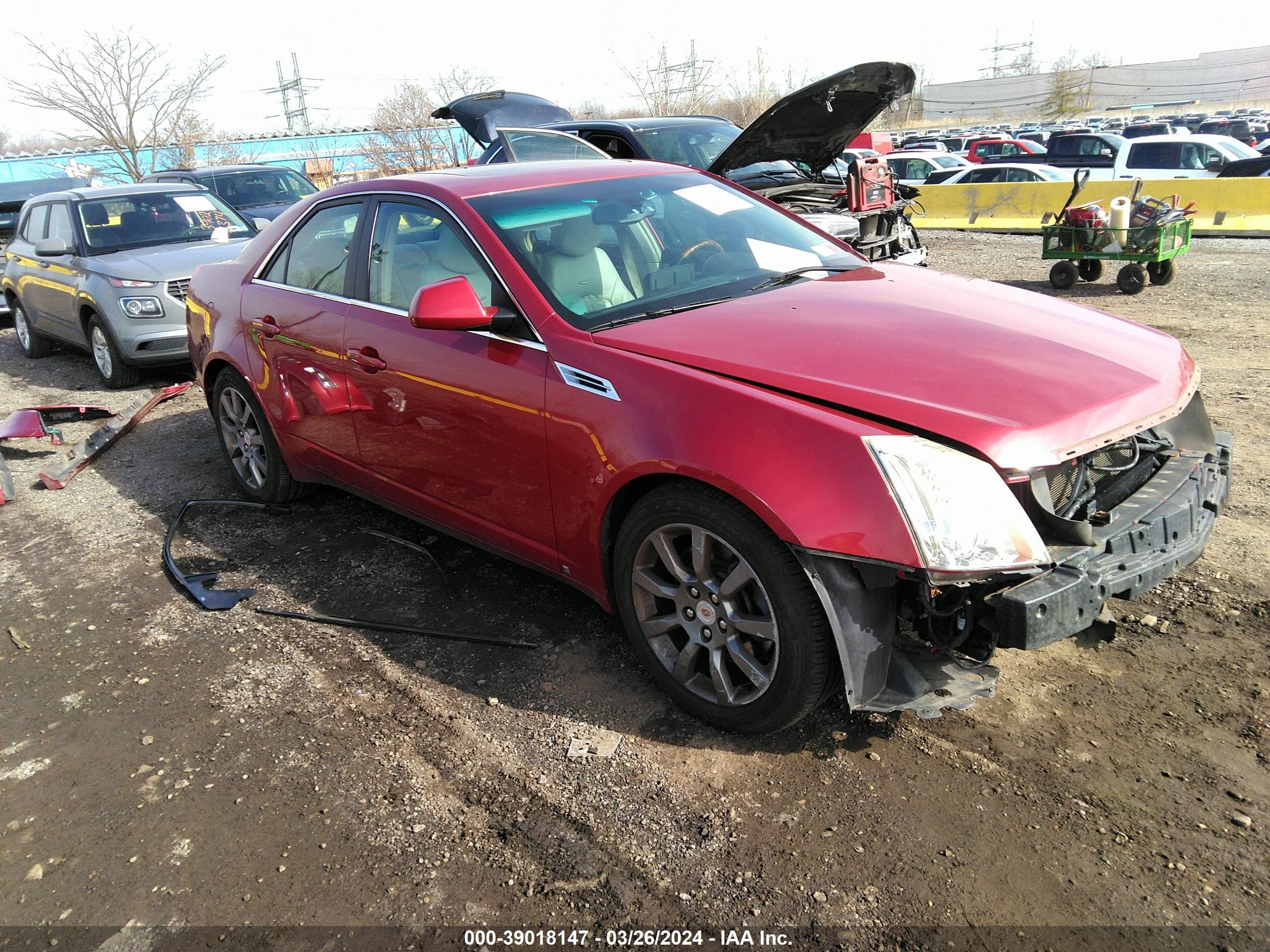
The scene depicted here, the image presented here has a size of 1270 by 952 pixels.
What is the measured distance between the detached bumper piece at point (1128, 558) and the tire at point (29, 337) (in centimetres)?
1052

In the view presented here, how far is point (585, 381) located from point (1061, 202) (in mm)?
15349

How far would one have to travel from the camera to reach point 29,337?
32.9ft

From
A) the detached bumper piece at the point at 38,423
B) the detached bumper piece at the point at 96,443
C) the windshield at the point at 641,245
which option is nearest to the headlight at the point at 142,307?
the detached bumper piece at the point at 96,443

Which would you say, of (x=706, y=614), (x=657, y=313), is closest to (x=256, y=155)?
(x=657, y=313)

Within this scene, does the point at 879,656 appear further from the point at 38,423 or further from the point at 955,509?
the point at 38,423

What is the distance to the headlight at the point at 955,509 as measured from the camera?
7.75 ft

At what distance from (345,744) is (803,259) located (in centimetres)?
258

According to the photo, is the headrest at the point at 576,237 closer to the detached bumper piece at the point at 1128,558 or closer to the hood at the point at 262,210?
the detached bumper piece at the point at 1128,558

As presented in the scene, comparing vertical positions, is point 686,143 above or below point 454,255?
above

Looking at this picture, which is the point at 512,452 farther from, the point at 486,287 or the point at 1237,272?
the point at 1237,272

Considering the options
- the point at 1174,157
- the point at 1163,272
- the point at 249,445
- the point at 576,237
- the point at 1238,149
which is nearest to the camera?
the point at 576,237

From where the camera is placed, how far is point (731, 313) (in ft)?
10.6

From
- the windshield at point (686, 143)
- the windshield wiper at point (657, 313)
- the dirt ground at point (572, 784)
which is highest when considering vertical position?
the windshield at point (686, 143)

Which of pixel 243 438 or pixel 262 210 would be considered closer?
pixel 243 438
